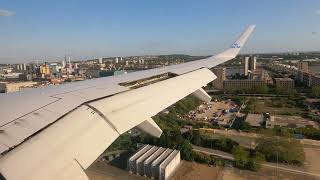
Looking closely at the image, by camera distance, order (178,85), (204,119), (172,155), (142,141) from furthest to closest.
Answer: (204,119) → (142,141) → (172,155) → (178,85)

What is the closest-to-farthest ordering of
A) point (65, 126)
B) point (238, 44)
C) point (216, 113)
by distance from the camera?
point (65, 126), point (238, 44), point (216, 113)

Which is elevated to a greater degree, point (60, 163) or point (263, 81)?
point (60, 163)

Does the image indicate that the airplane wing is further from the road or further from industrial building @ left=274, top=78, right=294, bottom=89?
industrial building @ left=274, top=78, right=294, bottom=89

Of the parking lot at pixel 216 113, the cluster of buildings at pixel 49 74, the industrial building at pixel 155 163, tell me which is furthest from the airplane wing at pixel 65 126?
the parking lot at pixel 216 113

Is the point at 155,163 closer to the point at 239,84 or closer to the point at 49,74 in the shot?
the point at 239,84

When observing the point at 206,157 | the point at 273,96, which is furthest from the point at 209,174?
the point at 273,96

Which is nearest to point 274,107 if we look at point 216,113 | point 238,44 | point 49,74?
point 216,113

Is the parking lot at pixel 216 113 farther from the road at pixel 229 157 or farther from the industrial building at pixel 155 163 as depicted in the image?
the industrial building at pixel 155 163

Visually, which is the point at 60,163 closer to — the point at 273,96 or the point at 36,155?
the point at 36,155
